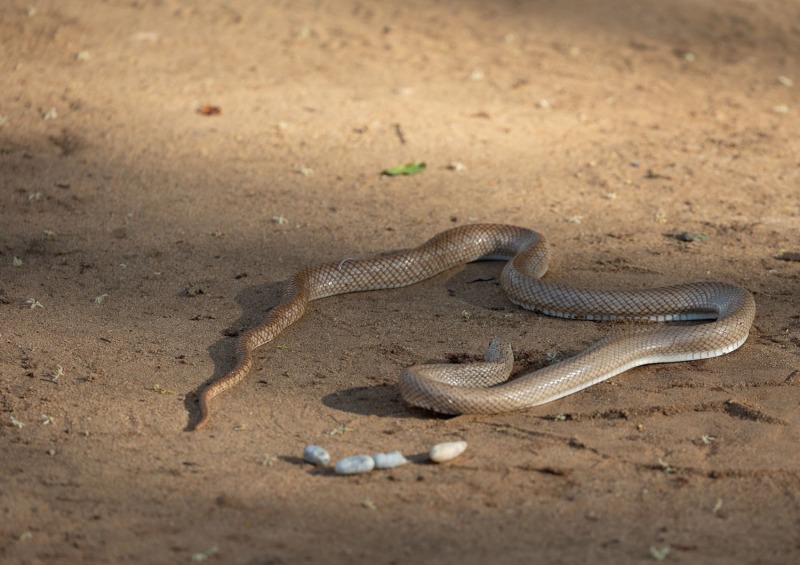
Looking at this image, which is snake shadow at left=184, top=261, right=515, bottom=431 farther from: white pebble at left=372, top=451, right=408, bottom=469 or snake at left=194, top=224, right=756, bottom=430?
white pebble at left=372, top=451, right=408, bottom=469

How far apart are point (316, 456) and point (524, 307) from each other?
2988 millimetres

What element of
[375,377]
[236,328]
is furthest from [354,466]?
[236,328]

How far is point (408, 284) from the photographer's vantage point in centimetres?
872

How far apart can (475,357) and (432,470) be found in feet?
5.59

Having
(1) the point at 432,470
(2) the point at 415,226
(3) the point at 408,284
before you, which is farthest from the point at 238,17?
(1) the point at 432,470

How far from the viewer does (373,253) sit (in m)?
9.15

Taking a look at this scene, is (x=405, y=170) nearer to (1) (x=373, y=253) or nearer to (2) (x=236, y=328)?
(1) (x=373, y=253)

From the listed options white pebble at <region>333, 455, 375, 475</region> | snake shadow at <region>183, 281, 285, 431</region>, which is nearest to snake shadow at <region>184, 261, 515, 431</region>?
snake shadow at <region>183, 281, 285, 431</region>

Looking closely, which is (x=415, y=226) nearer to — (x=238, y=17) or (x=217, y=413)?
(x=217, y=413)

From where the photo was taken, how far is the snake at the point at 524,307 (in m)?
6.50

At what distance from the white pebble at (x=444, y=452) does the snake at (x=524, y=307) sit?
1.95 feet

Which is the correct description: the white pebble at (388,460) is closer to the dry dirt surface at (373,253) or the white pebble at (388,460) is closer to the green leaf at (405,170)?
the dry dirt surface at (373,253)

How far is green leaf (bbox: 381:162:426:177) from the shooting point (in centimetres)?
1083

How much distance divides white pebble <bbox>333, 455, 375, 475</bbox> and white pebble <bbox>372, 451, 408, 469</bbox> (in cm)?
6
